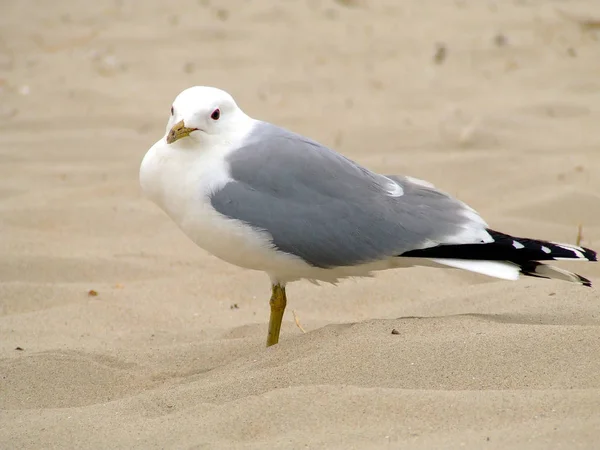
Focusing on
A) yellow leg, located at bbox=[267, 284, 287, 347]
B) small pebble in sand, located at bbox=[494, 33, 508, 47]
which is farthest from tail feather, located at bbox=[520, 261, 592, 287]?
small pebble in sand, located at bbox=[494, 33, 508, 47]

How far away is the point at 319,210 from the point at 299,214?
71 mm

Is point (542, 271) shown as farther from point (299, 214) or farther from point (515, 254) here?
point (299, 214)

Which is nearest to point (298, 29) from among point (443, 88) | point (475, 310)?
point (443, 88)

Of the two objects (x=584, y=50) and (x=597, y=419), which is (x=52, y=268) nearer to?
(x=597, y=419)

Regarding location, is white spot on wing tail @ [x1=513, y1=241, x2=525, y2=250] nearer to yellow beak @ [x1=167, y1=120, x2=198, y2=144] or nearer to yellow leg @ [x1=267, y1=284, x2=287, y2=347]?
yellow leg @ [x1=267, y1=284, x2=287, y2=347]

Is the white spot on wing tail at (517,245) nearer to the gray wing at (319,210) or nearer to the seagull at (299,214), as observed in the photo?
the seagull at (299,214)

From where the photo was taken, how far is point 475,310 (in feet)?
12.7

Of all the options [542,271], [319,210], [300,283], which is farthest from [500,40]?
[319,210]

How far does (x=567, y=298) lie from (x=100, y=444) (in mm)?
1818

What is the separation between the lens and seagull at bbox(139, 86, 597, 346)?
135 inches

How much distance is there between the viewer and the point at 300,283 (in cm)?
471

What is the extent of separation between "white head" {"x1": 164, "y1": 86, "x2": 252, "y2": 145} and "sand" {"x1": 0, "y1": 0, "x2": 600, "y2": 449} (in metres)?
0.76

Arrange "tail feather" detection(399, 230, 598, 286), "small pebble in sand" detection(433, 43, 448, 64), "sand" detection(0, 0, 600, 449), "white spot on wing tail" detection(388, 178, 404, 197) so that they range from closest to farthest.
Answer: "sand" detection(0, 0, 600, 449) → "tail feather" detection(399, 230, 598, 286) → "white spot on wing tail" detection(388, 178, 404, 197) → "small pebble in sand" detection(433, 43, 448, 64)

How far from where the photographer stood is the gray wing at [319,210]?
342cm
